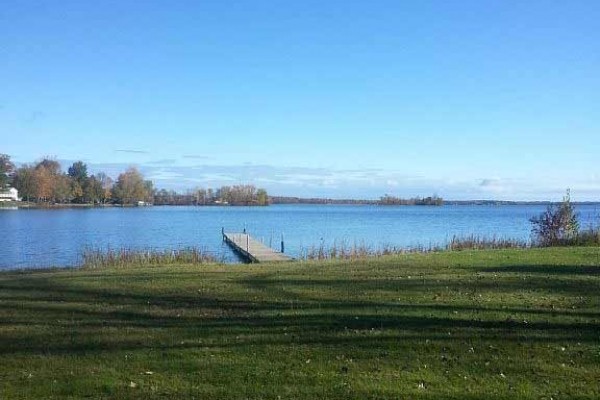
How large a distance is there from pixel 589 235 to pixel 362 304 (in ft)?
62.6

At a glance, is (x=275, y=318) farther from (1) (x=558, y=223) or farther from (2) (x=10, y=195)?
(2) (x=10, y=195)

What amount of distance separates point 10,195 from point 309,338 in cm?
12692

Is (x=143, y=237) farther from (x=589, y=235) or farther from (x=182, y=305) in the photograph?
(x=182, y=305)

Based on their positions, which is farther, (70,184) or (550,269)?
(70,184)

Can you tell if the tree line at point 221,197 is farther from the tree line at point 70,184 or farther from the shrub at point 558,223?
the shrub at point 558,223

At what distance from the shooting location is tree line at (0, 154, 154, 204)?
119 meters

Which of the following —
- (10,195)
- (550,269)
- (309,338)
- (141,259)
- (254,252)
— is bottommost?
(254,252)

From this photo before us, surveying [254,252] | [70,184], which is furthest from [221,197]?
[254,252]

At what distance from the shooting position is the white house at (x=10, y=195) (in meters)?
119

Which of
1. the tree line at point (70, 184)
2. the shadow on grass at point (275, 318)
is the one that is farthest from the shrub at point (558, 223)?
the tree line at point (70, 184)

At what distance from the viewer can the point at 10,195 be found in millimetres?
123000

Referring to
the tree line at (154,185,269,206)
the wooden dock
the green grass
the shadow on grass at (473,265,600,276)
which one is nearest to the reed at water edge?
the wooden dock

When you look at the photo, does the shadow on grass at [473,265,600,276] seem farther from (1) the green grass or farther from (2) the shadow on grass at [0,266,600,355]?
(2) the shadow on grass at [0,266,600,355]

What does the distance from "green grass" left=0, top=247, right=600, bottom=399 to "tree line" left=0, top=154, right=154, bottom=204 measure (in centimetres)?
11098
